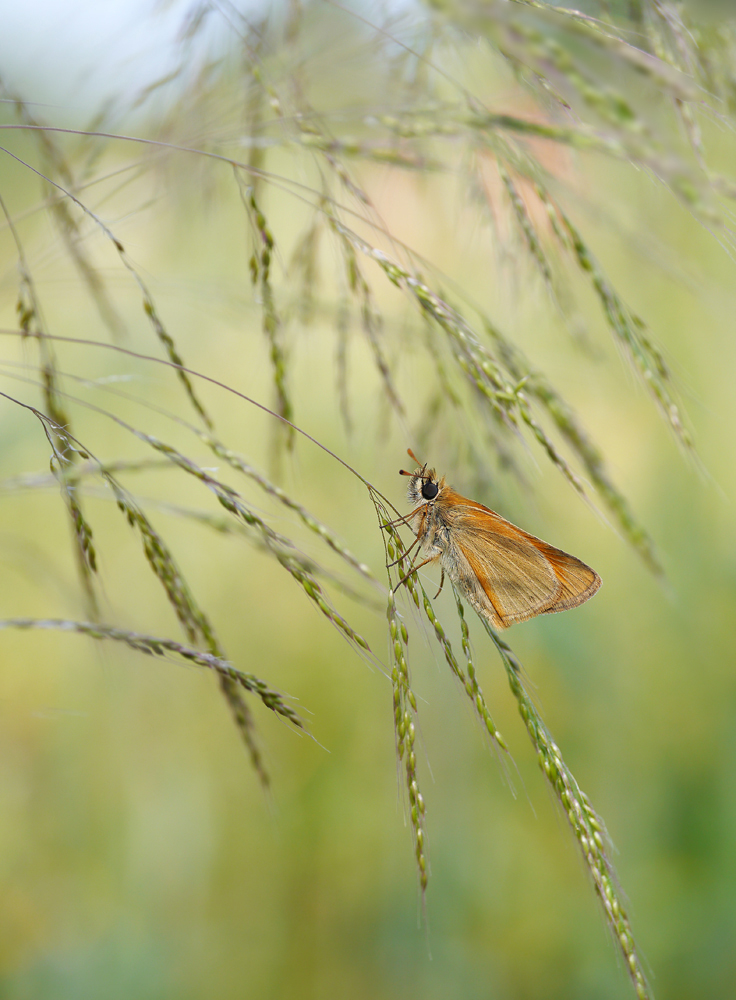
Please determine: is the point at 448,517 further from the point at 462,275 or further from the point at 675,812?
the point at 462,275

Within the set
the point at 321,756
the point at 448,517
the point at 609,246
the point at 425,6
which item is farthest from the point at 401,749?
the point at 609,246

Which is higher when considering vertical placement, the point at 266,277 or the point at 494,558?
the point at 266,277

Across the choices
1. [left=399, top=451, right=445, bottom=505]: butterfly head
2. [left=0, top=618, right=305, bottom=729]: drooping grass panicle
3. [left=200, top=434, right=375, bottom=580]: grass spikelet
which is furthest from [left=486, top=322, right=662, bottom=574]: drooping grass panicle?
[left=0, top=618, right=305, bottom=729]: drooping grass panicle

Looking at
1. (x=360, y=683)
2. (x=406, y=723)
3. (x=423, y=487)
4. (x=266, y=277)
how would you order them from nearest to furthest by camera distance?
(x=406, y=723)
(x=266, y=277)
(x=423, y=487)
(x=360, y=683)

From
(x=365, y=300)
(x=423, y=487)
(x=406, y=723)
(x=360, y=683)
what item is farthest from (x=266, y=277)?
(x=360, y=683)

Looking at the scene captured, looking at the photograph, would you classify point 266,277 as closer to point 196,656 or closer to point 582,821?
point 196,656

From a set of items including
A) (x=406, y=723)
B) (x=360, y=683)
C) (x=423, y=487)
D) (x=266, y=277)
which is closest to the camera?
(x=406, y=723)

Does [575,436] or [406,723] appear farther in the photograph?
[575,436]
